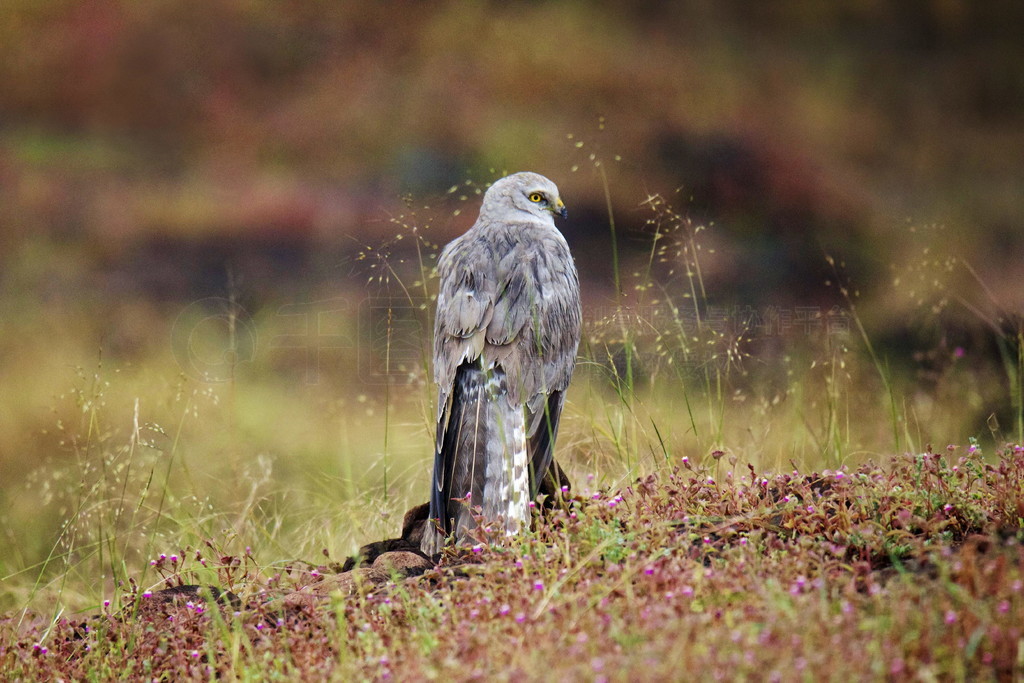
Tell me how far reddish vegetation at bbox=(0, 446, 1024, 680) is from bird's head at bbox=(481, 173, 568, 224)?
1.45m

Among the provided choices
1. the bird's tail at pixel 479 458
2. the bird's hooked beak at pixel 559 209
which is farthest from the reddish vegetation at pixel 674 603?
the bird's hooked beak at pixel 559 209

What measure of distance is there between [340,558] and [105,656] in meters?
1.34

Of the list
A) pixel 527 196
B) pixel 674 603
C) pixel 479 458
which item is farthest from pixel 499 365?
pixel 674 603

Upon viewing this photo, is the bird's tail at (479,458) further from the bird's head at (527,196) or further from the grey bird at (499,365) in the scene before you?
the bird's head at (527,196)

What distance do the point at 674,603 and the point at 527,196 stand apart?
2.53 metres

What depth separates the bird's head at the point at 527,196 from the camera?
4.47 m

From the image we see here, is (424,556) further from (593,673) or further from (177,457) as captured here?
(593,673)

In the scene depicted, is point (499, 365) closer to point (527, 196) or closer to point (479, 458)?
point (479, 458)

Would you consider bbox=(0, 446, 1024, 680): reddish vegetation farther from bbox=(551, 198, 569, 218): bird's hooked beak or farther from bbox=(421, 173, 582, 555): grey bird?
bbox=(551, 198, 569, 218): bird's hooked beak

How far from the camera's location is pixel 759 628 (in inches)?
82.2

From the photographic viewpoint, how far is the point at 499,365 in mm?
3951

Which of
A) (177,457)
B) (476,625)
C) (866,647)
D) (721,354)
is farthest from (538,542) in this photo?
(177,457)

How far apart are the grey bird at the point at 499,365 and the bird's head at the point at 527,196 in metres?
→ 0.13

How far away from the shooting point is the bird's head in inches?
176
